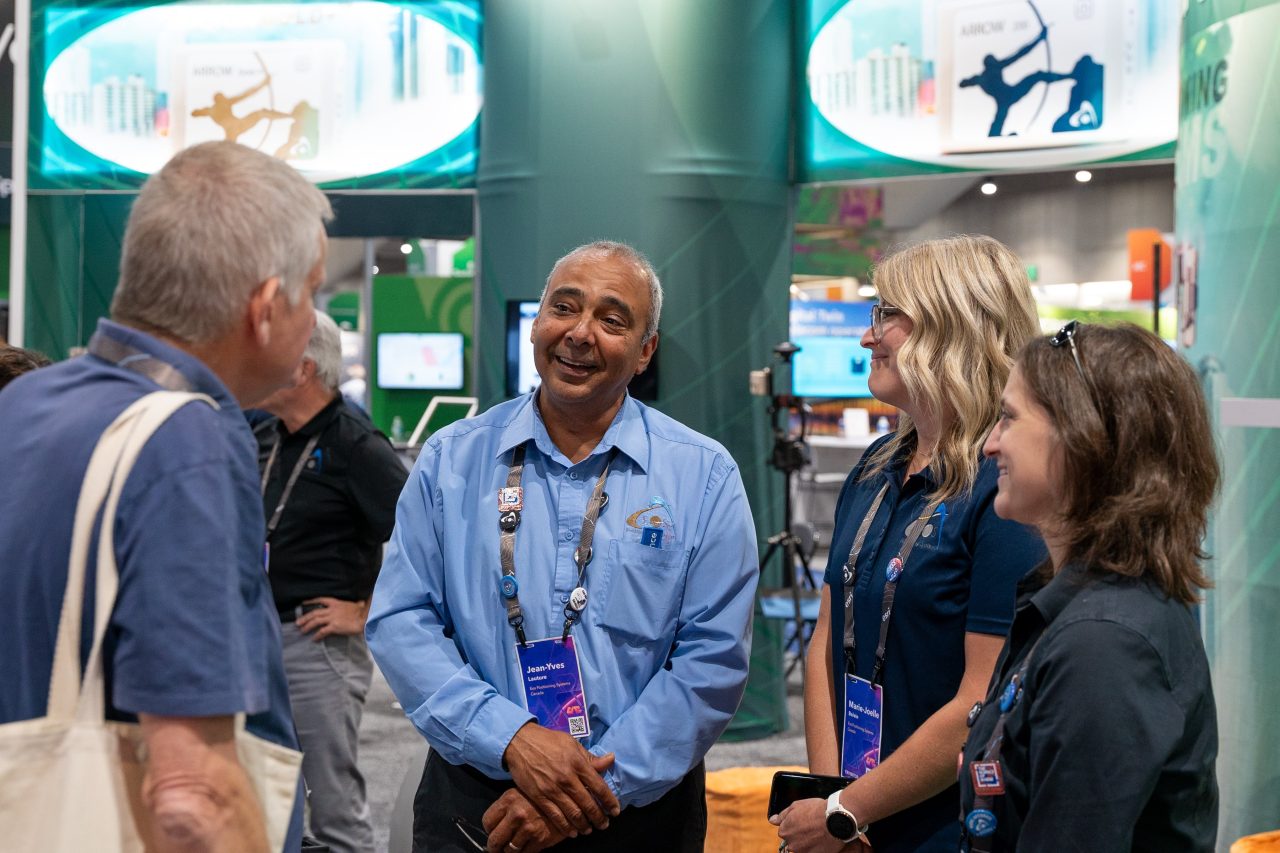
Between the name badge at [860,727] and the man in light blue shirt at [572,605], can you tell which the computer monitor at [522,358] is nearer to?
the man in light blue shirt at [572,605]

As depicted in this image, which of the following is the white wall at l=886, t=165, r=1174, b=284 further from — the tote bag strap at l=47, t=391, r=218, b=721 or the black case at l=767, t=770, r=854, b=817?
the tote bag strap at l=47, t=391, r=218, b=721

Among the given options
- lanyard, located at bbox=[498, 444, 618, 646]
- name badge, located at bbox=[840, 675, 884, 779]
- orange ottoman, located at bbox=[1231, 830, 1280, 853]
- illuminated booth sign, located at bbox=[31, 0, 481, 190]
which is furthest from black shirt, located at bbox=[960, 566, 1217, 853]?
illuminated booth sign, located at bbox=[31, 0, 481, 190]

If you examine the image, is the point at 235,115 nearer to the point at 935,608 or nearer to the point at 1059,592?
the point at 935,608

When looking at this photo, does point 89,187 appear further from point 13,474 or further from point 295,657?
point 13,474

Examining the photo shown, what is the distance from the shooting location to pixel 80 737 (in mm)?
1156

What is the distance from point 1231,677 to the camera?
11.1ft

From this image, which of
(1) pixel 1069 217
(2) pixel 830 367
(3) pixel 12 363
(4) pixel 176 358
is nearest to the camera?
Result: (4) pixel 176 358

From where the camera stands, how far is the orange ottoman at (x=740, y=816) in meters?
3.46

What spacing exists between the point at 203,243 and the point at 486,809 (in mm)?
1173

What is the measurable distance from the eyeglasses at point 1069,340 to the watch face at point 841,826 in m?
0.82

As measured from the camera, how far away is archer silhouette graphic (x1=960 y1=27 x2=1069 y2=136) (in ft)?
19.1

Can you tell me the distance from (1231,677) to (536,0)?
13.5 feet

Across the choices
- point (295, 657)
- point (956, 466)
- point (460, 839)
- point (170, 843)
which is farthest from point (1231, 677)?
point (170, 843)

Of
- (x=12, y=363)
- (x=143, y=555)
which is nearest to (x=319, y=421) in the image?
→ (x=12, y=363)
